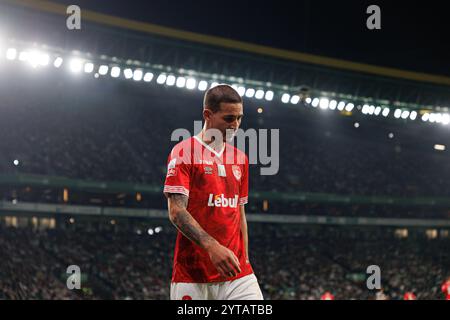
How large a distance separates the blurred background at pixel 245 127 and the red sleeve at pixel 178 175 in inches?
608

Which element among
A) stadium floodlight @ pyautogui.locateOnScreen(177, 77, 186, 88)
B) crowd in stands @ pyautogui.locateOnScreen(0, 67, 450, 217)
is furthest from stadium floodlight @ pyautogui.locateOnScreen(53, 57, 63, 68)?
stadium floodlight @ pyautogui.locateOnScreen(177, 77, 186, 88)

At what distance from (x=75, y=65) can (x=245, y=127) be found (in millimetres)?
12329

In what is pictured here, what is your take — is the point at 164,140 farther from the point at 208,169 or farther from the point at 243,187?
the point at 208,169

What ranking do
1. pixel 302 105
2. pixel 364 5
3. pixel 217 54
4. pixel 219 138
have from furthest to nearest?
1. pixel 302 105
2. pixel 217 54
3. pixel 364 5
4. pixel 219 138

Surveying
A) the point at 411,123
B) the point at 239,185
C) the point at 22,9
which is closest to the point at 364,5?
the point at 22,9

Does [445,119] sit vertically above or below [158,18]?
below

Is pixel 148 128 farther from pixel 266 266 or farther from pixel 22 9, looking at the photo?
pixel 22 9

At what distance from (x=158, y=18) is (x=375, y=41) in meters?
6.91

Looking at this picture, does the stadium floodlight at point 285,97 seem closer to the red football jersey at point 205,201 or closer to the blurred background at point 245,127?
the blurred background at point 245,127

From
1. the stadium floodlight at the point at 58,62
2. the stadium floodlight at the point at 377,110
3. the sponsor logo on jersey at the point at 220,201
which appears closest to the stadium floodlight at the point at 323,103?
the stadium floodlight at the point at 377,110

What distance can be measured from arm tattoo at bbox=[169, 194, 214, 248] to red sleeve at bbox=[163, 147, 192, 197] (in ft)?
0.15

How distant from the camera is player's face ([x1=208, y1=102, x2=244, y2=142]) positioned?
4027mm

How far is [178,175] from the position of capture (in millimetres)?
4008

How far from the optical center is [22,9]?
21125 millimetres
